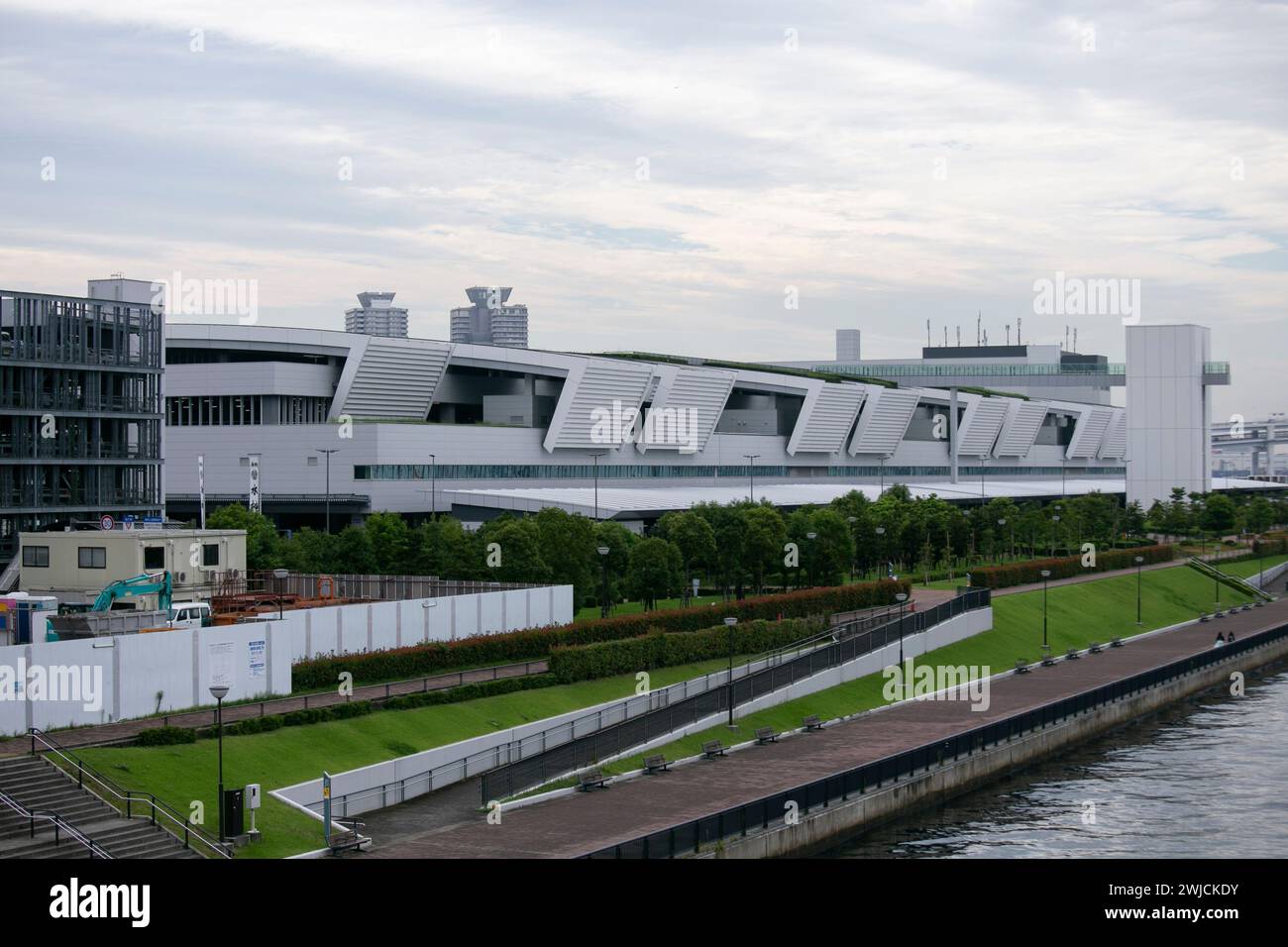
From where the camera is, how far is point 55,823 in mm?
26609

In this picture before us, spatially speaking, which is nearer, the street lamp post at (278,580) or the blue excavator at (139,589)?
the blue excavator at (139,589)

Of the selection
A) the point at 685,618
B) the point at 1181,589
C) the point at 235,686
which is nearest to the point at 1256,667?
the point at 1181,589

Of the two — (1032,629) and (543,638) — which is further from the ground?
(543,638)

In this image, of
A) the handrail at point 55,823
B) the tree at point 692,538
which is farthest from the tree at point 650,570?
the handrail at point 55,823

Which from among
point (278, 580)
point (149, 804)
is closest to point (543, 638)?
point (278, 580)

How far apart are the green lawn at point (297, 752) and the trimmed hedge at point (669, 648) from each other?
3.51ft

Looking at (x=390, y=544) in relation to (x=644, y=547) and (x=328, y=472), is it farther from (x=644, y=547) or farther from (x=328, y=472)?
(x=328, y=472)

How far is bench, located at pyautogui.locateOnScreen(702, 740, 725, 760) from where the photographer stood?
41344 millimetres

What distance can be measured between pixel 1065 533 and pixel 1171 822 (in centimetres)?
7093

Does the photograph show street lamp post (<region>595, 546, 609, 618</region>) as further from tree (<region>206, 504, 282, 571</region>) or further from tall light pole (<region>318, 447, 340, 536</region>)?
tall light pole (<region>318, 447, 340, 536</region>)

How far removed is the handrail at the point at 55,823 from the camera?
26.1 m

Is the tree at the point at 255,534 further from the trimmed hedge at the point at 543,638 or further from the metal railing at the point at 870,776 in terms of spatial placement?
the metal railing at the point at 870,776

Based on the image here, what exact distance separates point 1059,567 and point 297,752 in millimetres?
63150
